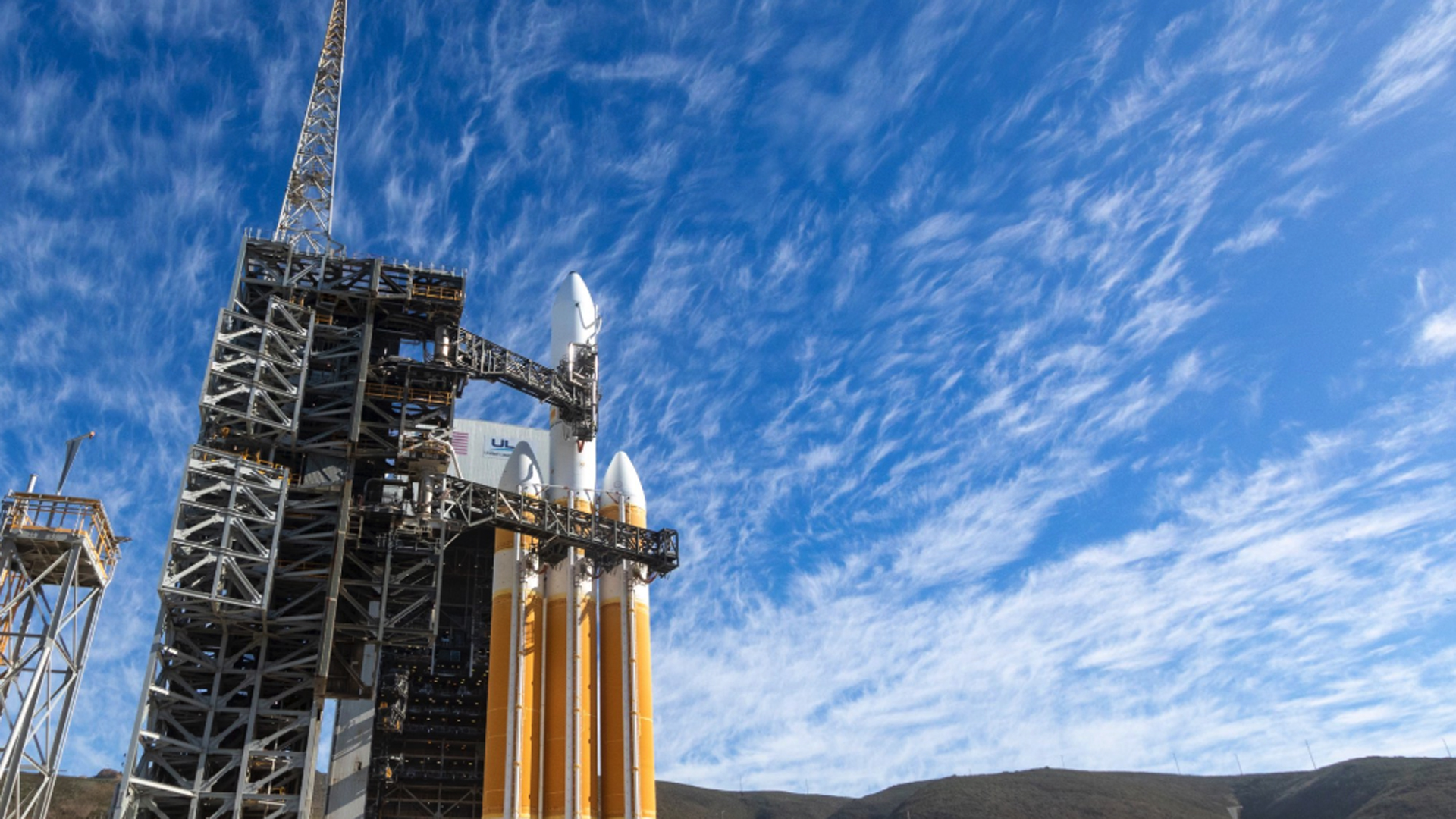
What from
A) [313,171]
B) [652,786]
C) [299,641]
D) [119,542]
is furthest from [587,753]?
[313,171]

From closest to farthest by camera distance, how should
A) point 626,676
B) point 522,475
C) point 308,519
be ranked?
point 308,519 → point 626,676 → point 522,475

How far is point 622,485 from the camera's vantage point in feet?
170

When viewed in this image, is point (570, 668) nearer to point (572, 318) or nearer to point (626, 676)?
point (626, 676)

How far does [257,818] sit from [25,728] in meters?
11.5

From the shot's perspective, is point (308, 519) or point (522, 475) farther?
point (522, 475)

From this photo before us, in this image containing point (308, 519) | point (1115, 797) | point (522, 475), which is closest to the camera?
point (308, 519)

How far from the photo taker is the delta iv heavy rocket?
147 feet

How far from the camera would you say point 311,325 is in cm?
4544

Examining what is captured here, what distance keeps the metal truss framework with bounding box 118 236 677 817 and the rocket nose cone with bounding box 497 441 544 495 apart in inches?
135

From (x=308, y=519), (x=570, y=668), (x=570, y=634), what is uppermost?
(x=308, y=519)

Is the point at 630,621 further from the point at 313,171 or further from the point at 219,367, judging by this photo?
the point at 313,171

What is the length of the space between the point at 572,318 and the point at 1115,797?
12787 cm

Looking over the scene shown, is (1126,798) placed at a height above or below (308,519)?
above

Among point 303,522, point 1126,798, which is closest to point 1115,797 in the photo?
point 1126,798
